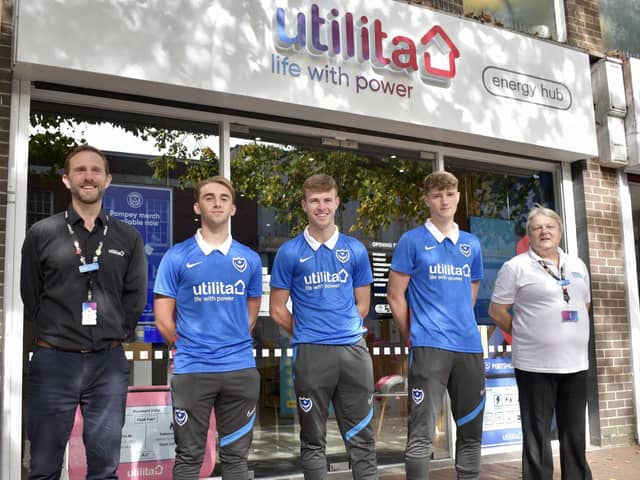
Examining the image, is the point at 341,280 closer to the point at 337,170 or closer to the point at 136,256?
the point at 136,256

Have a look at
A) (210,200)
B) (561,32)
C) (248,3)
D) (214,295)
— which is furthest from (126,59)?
(561,32)

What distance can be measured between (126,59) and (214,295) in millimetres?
2222

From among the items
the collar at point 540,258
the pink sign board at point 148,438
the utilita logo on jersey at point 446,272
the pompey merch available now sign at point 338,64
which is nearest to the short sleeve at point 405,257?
the utilita logo on jersey at point 446,272

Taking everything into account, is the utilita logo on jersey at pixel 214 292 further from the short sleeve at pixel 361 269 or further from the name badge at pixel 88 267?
the short sleeve at pixel 361 269

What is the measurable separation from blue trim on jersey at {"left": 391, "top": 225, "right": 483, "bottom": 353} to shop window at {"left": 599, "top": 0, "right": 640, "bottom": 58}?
5183mm

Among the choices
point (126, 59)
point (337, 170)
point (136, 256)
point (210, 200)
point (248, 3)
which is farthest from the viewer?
point (337, 170)

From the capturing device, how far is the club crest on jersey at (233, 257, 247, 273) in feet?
13.3

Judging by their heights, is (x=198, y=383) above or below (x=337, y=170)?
below

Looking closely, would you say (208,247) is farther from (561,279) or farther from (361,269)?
(561,279)

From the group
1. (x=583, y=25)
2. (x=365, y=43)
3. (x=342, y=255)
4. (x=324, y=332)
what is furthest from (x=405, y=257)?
(x=583, y=25)

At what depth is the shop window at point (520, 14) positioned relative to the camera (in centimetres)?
741

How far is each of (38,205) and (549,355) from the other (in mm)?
3741

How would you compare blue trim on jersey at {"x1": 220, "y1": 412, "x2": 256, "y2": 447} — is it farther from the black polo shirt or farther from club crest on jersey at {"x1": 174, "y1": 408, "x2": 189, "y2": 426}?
the black polo shirt

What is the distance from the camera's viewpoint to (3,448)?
4785 mm
